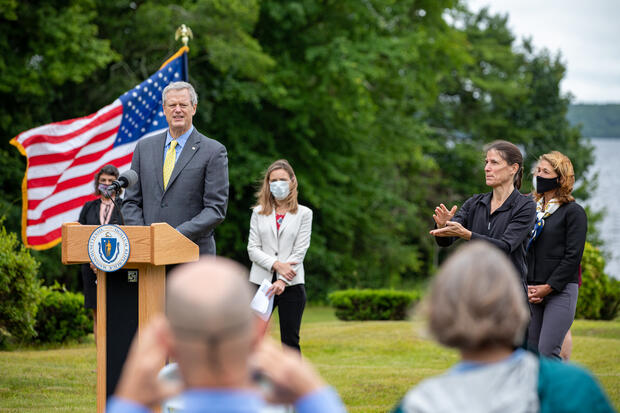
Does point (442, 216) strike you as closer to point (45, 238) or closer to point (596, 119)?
point (45, 238)

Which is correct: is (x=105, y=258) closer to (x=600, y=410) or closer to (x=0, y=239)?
(x=600, y=410)

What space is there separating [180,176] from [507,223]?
2.40 m

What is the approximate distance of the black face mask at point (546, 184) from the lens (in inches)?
252

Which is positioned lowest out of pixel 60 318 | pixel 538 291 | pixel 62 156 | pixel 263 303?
pixel 60 318

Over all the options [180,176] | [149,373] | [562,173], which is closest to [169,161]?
[180,176]

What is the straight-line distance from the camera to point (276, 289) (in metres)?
7.17

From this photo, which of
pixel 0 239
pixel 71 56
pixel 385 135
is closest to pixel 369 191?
pixel 385 135

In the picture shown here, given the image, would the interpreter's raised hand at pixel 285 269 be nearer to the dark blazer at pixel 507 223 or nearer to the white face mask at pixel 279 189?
the white face mask at pixel 279 189

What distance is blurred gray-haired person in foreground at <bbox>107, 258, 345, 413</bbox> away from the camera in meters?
1.86

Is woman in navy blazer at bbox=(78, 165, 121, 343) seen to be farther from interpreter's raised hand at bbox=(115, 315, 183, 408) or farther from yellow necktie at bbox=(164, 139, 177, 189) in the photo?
interpreter's raised hand at bbox=(115, 315, 183, 408)

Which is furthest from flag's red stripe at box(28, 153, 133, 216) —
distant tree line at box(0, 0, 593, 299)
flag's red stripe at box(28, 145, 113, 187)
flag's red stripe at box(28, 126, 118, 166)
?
distant tree line at box(0, 0, 593, 299)

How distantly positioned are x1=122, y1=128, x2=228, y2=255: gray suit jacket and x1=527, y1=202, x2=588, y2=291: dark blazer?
2.61 m

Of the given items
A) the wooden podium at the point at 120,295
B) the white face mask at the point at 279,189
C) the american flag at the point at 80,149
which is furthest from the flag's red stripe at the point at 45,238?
the wooden podium at the point at 120,295

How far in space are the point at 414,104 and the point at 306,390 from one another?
27.3 m
